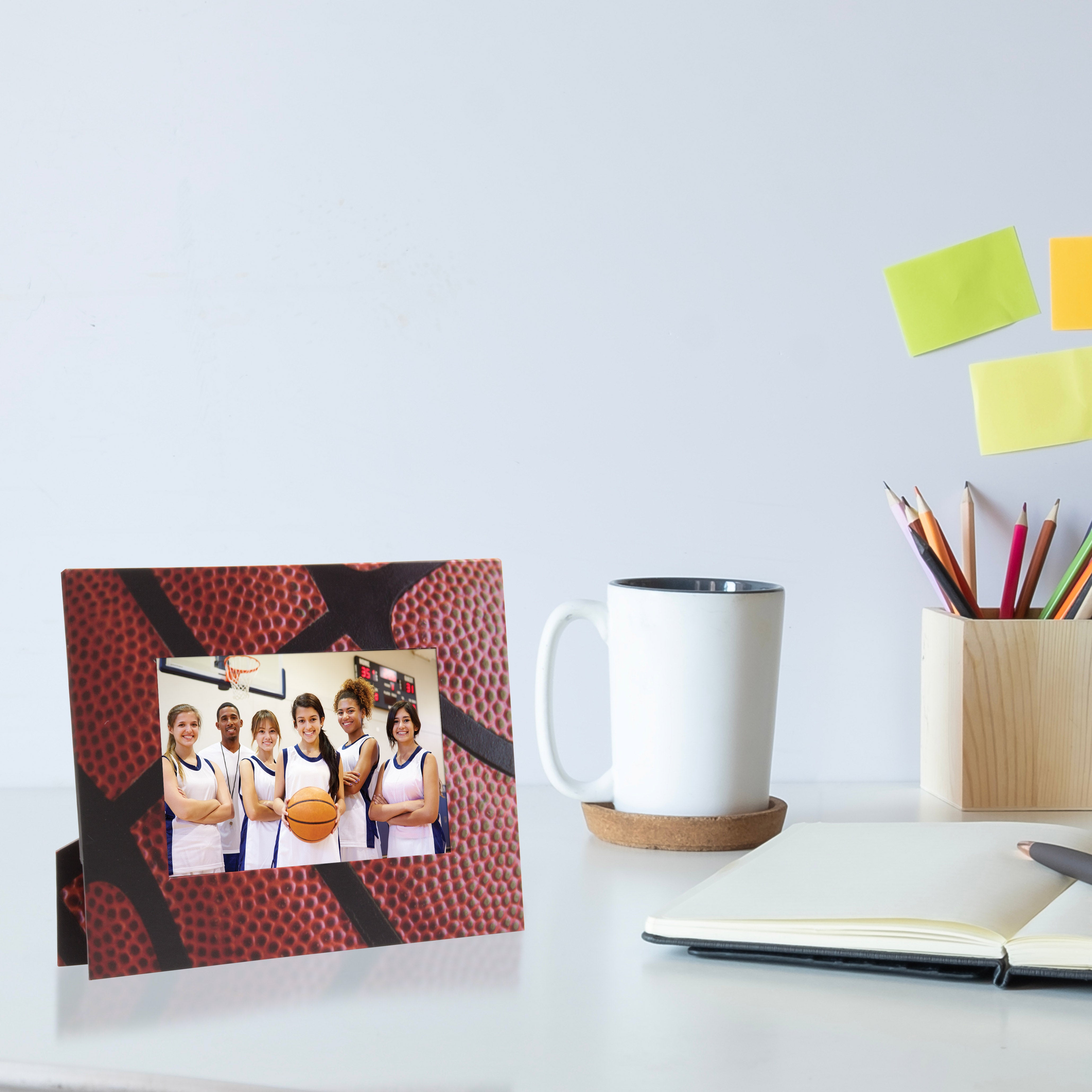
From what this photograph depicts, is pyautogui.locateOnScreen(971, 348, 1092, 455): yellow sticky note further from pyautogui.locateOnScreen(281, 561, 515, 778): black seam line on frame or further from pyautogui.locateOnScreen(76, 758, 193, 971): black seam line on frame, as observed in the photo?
pyautogui.locateOnScreen(76, 758, 193, 971): black seam line on frame

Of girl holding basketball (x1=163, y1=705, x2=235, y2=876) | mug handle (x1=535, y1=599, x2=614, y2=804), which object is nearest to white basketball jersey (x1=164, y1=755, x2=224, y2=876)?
girl holding basketball (x1=163, y1=705, x2=235, y2=876)

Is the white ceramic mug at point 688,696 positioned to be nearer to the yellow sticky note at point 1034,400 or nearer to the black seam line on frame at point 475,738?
the black seam line on frame at point 475,738

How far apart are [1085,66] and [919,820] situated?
1.86 feet

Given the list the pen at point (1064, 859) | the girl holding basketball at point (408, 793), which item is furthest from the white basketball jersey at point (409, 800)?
the pen at point (1064, 859)

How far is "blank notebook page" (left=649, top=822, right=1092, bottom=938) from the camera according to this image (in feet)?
1.47

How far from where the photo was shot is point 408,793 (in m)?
0.50

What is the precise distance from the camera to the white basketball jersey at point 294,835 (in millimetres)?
472

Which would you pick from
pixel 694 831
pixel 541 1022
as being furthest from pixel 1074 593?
pixel 541 1022

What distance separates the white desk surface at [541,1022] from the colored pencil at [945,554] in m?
0.39

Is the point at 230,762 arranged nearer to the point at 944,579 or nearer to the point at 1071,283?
the point at 944,579

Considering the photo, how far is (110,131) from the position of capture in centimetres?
85

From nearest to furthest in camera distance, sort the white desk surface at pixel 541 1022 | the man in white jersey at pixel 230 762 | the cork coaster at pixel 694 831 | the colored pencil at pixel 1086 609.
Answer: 1. the white desk surface at pixel 541 1022
2. the man in white jersey at pixel 230 762
3. the cork coaster at pixel 694 831
4. the colored pencil at pixel 1086 609

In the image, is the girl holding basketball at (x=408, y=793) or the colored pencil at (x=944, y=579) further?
the colored pencil at (x=944, y=579)

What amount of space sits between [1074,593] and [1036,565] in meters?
0.03
